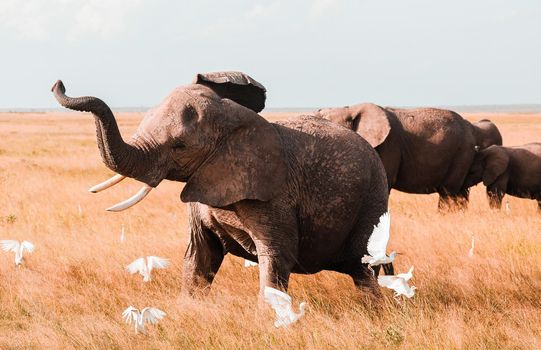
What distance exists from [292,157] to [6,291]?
315 cm

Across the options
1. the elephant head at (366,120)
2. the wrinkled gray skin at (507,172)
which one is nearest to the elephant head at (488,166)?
the wrinkled gray skin at (507,172)

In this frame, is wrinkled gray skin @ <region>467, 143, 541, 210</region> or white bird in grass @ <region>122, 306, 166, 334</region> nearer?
white bird in grass @ <region>122, 306, 166, 334</region>

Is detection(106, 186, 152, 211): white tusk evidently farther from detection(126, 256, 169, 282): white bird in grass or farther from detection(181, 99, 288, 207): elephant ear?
detection(126, 256, 169, 282): white bird in grass

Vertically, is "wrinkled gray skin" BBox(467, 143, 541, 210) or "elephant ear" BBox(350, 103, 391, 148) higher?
"elephant ear" BBox(350, 103, 391, 148)

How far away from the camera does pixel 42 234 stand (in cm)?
1000

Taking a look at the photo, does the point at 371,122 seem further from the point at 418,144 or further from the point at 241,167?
the point at 241,167

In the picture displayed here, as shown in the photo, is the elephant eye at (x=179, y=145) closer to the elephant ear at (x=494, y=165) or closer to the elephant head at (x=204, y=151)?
the elephant head at (x=204, y=151)

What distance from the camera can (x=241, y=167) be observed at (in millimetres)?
5098

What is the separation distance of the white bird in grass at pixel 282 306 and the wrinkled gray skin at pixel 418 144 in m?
7.26

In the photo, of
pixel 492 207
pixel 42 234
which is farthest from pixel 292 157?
pixel 492 207

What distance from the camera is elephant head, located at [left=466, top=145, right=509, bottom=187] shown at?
14156 mm

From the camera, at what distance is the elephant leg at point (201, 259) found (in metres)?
5.67

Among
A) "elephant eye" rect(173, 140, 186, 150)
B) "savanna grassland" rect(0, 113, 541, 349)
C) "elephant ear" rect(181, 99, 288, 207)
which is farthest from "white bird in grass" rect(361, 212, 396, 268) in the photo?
"elephant eye" rect(173, 140, 186, 150)

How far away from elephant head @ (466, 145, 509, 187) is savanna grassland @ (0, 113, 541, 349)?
245cm
